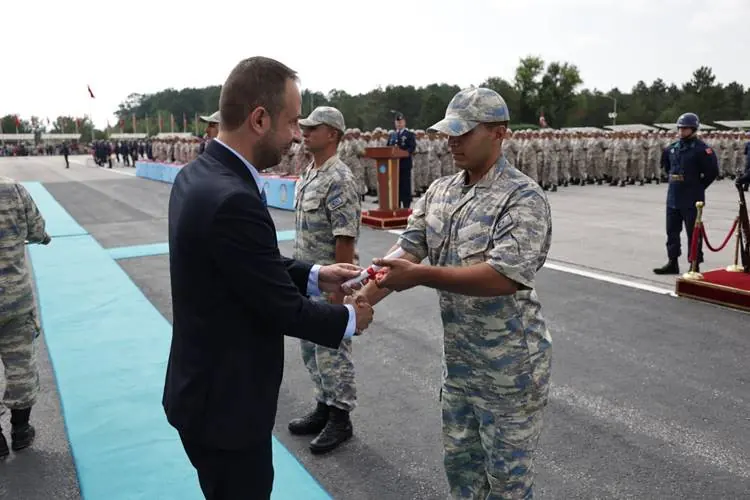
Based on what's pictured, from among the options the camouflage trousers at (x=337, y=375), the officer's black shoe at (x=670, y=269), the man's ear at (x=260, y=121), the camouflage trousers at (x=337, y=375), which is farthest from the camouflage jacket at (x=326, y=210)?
the officer's black shoe at (x=670, y=269)

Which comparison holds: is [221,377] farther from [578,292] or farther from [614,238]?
[614,238]

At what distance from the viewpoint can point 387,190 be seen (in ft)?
39.5

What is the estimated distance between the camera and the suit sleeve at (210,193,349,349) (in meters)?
1.58

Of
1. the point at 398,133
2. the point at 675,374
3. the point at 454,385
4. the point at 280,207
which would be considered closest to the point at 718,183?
the point at 398,133

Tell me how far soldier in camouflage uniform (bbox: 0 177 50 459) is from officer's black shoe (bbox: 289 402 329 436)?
1.67m

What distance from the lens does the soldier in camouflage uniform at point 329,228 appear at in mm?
3551

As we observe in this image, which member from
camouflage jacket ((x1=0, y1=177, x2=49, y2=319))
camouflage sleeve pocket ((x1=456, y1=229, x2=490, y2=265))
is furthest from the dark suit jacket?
camouflage jacket ((x1=0, y1=177, x2=49, y2=319))

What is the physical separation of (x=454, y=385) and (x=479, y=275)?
0.60 metres

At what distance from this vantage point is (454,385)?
2.33 metres

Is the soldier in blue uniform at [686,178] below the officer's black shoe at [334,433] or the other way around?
the other way around

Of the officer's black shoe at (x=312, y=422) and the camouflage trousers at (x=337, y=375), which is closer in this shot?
the camouflage trousers at (x=337, y=375)

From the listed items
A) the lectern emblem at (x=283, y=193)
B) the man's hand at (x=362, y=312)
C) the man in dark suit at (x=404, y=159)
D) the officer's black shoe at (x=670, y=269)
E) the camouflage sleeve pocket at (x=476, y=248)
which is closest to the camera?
the man's hand at (x=362, y=312)

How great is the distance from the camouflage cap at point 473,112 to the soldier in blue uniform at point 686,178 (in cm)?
645

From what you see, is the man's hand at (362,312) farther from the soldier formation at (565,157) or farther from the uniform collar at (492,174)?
the soldier formation at (565,157)
